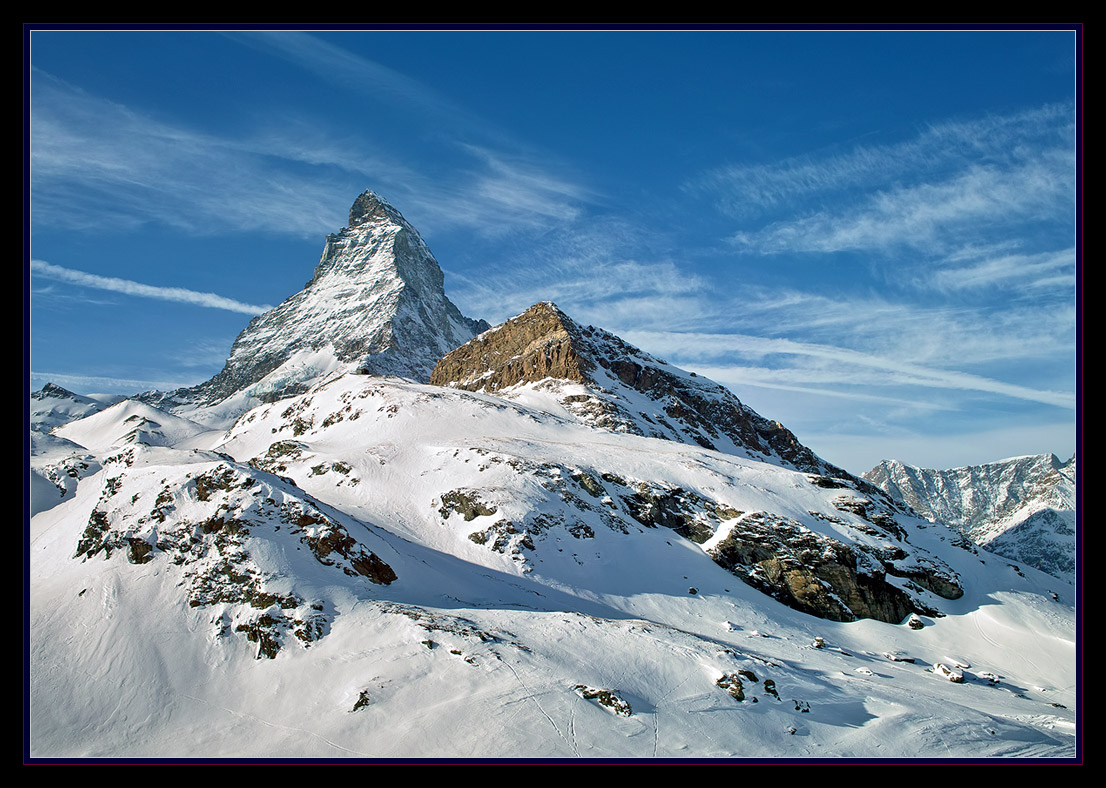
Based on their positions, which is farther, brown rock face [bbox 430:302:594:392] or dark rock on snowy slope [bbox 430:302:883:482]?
brown rock face [bbox 430:302:594:392]

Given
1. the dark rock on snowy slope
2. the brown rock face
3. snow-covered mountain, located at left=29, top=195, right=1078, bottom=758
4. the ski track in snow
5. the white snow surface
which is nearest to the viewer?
the ski track in snow

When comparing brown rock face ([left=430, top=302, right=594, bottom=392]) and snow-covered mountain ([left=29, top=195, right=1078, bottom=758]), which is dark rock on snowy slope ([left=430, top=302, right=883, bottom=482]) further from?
snow-covered mountain ([left=29, top=195, right=1078, bottom=758])

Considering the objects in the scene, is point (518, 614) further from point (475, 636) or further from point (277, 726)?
point (277, 726)

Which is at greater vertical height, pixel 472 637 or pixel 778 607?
pixel 472 637

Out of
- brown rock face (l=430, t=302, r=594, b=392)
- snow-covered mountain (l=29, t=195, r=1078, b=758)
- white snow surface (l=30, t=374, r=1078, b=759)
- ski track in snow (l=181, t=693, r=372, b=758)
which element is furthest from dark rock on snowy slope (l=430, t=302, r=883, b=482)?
ski track in snow (l=181, t=693, r=372, b=758)

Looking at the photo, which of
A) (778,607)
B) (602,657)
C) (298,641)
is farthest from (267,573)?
(778,607)
